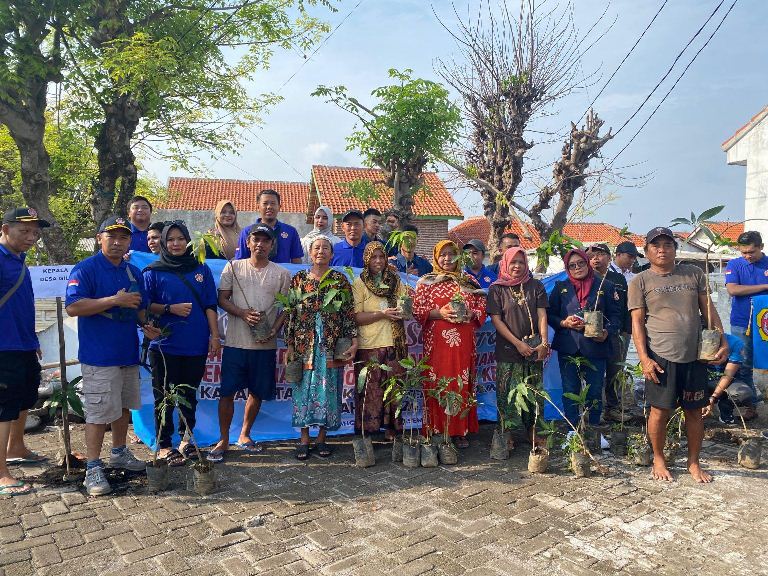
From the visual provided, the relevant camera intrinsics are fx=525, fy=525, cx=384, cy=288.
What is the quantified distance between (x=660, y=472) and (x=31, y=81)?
10.8 meters

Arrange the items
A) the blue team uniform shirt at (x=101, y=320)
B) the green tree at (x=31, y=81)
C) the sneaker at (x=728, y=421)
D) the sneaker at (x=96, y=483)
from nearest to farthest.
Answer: the sneaker at (x=96, y=483)
the blue team uniform shirt at (x=101, y=320)
the sneaker at (x=728, y=421)
the green tree at (x=31, y=81)

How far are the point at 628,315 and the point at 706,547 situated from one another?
2.85 metres

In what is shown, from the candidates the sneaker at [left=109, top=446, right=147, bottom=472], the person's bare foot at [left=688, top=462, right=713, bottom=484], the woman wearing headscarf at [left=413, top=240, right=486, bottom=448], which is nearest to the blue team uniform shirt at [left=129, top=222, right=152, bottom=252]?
the sneaker at [left=109, top=446, right=147, bottom=472]

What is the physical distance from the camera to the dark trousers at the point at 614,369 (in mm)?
5195

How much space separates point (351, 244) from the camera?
5.66 meters

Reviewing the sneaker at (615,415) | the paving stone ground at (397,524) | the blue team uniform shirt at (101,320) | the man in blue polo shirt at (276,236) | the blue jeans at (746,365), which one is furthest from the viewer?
the blue jeans at (746,365)

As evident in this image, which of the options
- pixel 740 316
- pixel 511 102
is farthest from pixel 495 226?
pixel 740 316

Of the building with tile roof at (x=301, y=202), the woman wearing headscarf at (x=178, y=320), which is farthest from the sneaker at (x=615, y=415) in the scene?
the building with tile roof at (x=301, y=202)

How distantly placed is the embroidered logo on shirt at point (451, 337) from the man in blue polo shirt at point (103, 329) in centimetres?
248

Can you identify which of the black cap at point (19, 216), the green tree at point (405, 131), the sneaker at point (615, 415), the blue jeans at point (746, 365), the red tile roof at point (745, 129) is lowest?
the sneaker at point (615, 415)

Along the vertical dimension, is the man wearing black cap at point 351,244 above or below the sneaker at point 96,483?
above

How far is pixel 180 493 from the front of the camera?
3873mm

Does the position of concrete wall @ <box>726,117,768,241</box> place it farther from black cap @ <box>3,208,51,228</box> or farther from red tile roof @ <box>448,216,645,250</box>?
black cap @ <box>3,208,51,228</box>

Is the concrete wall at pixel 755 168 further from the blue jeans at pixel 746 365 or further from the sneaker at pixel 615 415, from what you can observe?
the sneaker at pixel 615 415
